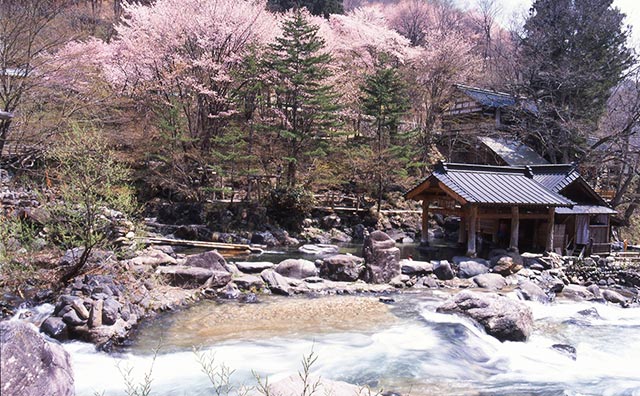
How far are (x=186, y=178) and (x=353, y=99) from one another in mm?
10038

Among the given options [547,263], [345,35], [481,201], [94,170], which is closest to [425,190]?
[481,201]

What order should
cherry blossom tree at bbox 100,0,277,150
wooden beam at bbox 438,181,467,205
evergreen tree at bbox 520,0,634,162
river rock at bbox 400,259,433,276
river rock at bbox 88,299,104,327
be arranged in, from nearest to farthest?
river rock at bbox 88,299,104,327 < river rock at bbox 400,259,433,276 < wooden beam at bbox 438,181,467,205 < cherry blossom tree at bbox 100,0,277,150 < evergreen tree at bbox 520,0,634,162

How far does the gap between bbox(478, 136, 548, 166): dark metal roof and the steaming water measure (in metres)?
15.1

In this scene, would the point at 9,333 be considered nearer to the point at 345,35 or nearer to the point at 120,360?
the point at 120,360

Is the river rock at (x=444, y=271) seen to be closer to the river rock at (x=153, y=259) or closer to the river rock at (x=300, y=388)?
the river rock at (x=153, y=259)

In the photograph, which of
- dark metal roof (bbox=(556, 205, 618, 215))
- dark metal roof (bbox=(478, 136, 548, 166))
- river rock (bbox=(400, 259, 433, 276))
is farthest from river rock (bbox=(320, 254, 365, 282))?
dark metal roof (bbox=(478, 136, 548, 166))

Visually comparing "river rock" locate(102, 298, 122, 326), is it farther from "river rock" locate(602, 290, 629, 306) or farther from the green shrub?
the green shrub

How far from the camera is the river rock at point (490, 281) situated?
1095 centimetres

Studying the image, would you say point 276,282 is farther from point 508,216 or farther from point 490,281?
point 508,216

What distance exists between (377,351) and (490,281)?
18.2 feet

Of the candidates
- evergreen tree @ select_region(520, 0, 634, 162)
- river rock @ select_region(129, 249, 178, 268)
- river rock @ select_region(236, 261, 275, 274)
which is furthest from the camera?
evergreen tree @ select_region(520, 0, 634, 162)

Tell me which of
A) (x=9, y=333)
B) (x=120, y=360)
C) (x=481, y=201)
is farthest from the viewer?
(x=481, y=201)

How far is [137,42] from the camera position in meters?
20.5

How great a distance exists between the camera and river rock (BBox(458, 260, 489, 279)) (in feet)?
39.0
